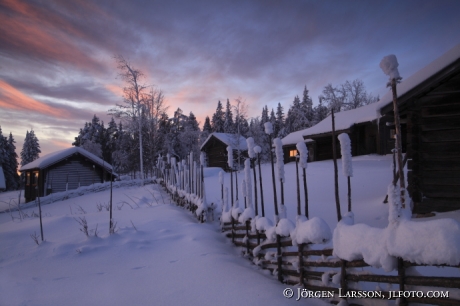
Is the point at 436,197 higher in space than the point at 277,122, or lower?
lower

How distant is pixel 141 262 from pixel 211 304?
1585 mm

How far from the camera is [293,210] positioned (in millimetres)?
7562

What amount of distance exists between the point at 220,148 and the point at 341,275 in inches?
1107

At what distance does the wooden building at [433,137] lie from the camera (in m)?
5.89

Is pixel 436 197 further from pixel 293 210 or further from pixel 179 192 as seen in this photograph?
pixel 179 192

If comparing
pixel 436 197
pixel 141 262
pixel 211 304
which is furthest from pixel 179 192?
pixel 436 197

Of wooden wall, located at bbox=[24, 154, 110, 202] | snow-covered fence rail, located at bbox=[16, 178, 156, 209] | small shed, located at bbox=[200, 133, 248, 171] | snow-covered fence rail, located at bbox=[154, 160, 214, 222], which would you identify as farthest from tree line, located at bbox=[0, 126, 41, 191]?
snow-covered fence rail, located at bbox=[154, 160, 214, 222]

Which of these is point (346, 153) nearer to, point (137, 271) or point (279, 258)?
point (279, 258)

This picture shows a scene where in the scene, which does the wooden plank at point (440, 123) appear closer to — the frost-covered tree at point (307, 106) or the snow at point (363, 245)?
the snow at point (363, 245)

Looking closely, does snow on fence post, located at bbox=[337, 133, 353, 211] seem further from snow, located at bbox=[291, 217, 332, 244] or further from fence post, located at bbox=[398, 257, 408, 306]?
fence post, located at bbox=[398, 257, 408, 306]

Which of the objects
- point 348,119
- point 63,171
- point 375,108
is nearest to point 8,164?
point 63,171

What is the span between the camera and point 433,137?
609cm

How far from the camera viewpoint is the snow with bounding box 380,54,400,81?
6.71ft

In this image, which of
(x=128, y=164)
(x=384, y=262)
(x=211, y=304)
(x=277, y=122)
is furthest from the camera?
(x=277, y=122)
